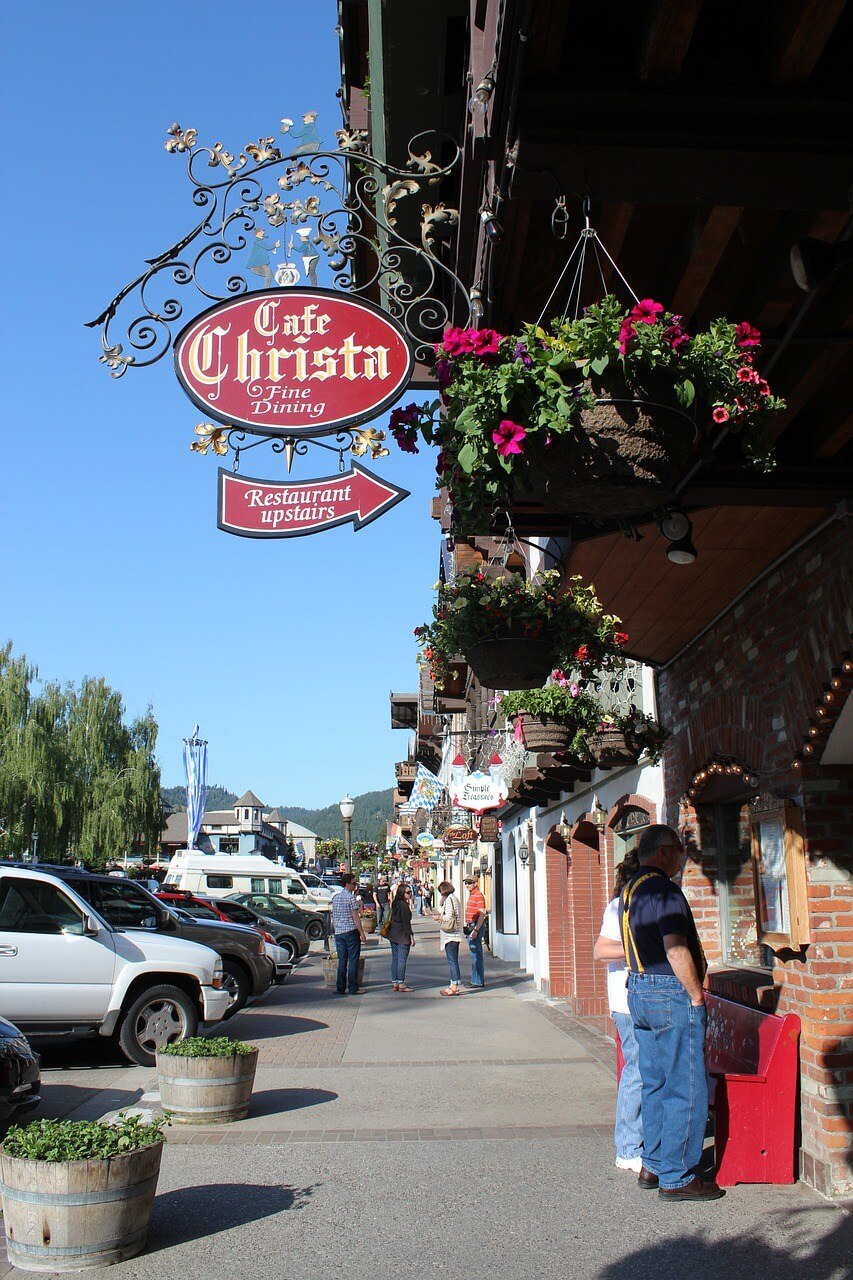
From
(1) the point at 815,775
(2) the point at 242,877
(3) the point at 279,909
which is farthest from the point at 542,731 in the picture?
(2) the point at 242,877

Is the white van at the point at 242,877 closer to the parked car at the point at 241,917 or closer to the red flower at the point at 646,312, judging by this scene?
the parked car at the point at 241,917

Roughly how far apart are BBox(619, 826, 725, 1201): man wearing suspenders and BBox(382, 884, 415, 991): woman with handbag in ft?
37.8

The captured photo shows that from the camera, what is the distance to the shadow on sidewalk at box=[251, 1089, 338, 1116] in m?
8.29

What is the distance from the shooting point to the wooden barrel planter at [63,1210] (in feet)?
15.4

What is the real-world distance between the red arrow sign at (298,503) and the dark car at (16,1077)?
13.8 feet

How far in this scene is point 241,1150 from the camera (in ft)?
22.9

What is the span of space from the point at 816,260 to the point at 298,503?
2162mm

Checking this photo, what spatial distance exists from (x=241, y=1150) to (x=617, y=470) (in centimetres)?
529

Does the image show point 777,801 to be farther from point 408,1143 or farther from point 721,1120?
point 408,1143

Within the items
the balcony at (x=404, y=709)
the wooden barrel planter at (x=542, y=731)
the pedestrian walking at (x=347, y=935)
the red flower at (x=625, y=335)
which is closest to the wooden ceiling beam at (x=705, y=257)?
the red flower at (x=625, y=335)

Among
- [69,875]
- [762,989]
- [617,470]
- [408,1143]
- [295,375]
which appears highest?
[295,375]

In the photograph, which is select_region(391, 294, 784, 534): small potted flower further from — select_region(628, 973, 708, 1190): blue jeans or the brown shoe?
the brown shoe

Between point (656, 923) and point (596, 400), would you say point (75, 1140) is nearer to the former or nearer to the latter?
point (656, 923)

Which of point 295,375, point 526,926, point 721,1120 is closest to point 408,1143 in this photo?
point 721,1120
